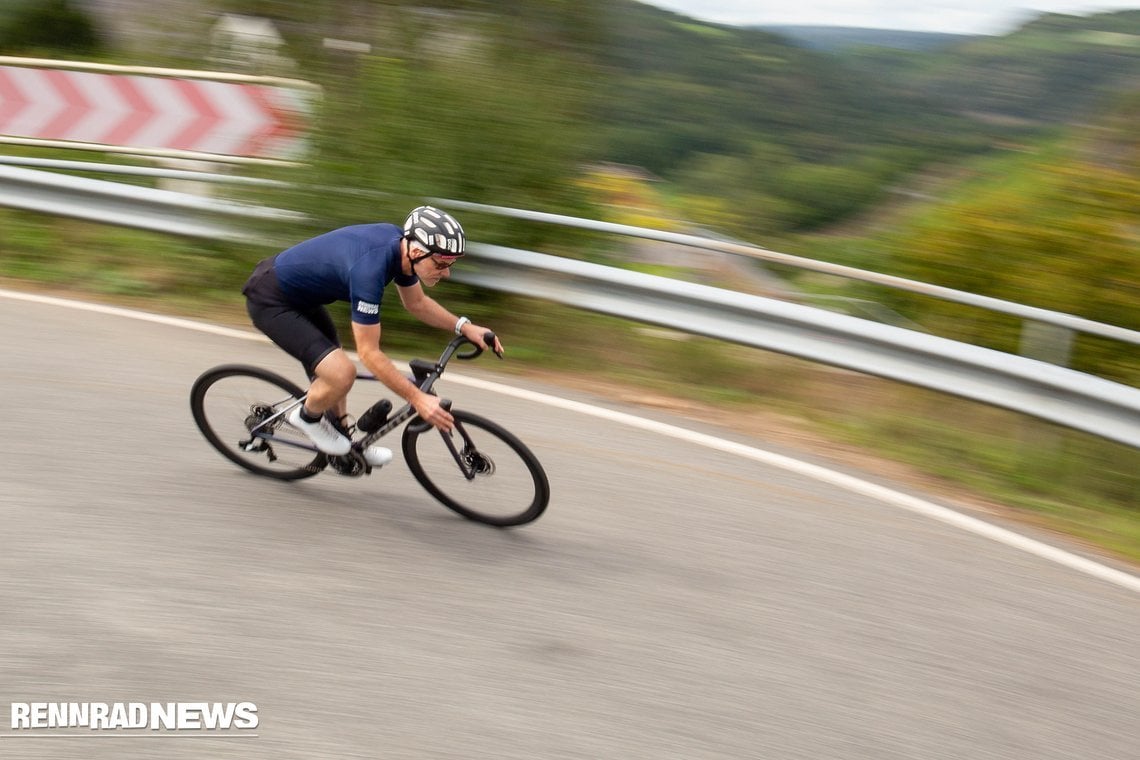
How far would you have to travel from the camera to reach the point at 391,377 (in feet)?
17.1

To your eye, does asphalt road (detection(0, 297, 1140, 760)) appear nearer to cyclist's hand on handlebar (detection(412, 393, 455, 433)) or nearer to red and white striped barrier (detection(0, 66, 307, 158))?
cyclist's hand on handlebar (detection(412, 393, 455, 433))

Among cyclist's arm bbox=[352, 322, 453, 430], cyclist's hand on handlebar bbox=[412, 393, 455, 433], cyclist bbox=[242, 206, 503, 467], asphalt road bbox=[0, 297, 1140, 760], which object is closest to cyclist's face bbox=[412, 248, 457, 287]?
cyclist bbox=[242, 206, 503, 467]

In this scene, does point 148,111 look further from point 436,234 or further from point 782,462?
point 782,462

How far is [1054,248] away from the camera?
9.62 meters

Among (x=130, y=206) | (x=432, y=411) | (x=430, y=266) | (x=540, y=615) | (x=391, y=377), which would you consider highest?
(x=430, y=266)

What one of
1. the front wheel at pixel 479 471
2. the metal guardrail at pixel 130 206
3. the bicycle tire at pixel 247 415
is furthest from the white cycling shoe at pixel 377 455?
the metal guardrail at pixel 130 206

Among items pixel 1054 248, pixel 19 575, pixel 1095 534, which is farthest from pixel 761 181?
pixel 19 575

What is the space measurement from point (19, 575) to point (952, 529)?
→ 455cm

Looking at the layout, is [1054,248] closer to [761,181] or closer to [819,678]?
[819,678]

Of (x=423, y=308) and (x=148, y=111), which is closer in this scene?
(x=423, y=308)

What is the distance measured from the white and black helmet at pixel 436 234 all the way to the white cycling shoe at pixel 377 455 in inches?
48.4

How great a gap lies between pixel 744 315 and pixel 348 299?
3307mm

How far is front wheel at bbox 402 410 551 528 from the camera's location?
5.62 meters

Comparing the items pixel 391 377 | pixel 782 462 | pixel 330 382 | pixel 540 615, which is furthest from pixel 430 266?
pixel 782 462
